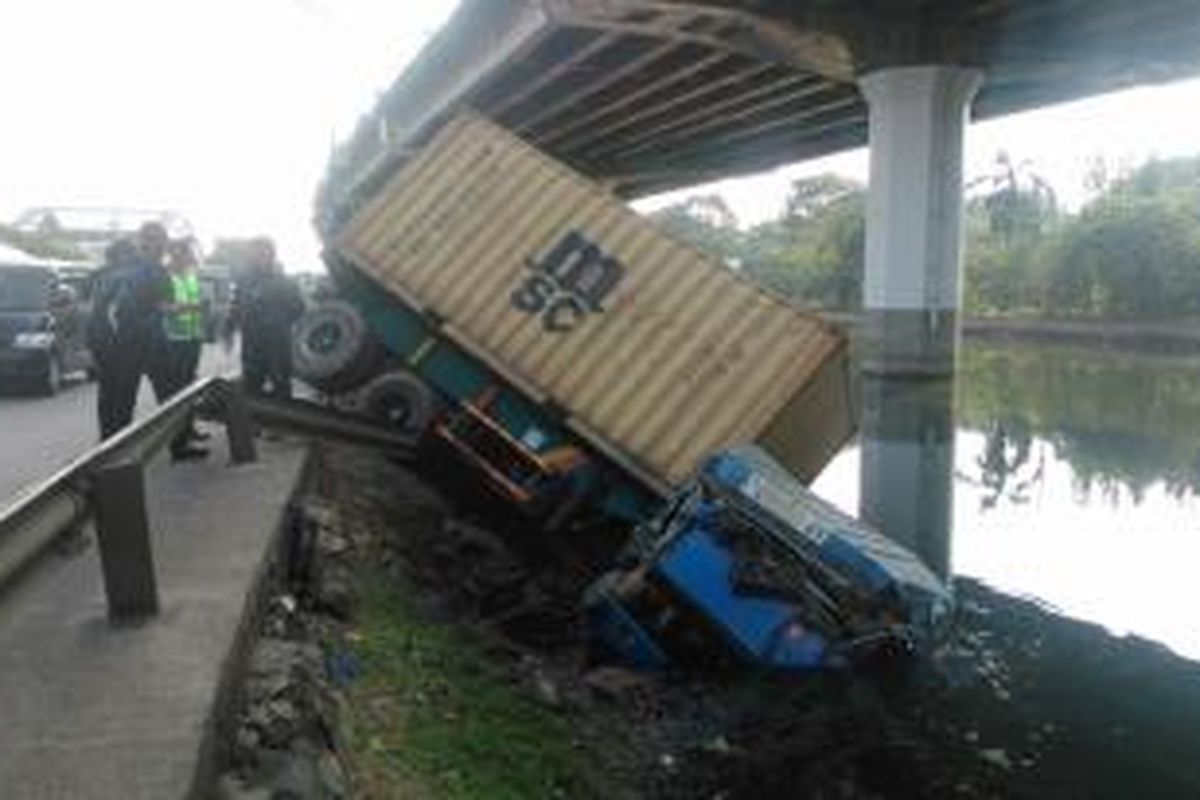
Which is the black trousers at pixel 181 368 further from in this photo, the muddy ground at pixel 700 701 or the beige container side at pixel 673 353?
the beige container side at pixel 673 353

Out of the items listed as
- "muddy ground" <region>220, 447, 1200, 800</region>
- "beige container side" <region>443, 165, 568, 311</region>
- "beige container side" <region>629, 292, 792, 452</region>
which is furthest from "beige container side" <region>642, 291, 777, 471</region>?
"beige container side" <region>443, 165, 568, 311</region>

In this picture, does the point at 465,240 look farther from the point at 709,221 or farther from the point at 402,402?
the point at 709,221

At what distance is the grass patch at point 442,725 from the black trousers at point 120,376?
2.72 m

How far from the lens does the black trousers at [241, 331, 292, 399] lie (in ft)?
52.3

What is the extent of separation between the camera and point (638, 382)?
14047 millimetres

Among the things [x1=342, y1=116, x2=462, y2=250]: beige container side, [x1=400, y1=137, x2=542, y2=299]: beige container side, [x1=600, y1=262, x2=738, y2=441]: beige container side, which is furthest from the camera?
[x1=342, y1=116, x2=462, y2=250]: beige container side

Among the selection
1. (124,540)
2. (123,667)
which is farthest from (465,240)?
(123,667)

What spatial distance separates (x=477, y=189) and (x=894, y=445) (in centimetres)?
596

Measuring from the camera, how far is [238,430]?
11.6 m

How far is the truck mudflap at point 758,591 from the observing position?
1038cm

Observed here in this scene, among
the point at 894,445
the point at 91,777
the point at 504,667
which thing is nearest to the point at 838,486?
the point at 894,445

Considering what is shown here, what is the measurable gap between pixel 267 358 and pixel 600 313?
11.4 feet

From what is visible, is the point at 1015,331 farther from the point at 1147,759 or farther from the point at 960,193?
the point at 1147,759

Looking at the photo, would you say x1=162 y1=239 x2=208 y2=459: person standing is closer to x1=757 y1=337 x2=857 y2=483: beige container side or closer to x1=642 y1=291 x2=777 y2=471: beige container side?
x1=642 y1=291 x2=777 y2=471: beige container side
